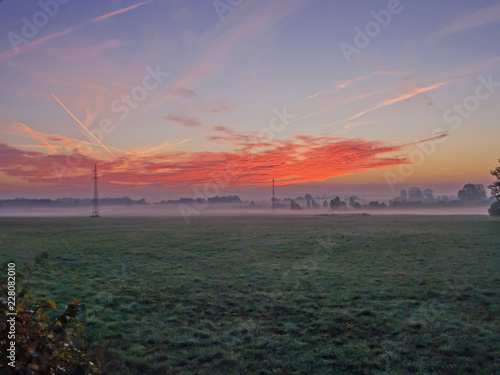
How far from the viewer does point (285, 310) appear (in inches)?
566

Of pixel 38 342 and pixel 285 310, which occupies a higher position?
pixel 38 342

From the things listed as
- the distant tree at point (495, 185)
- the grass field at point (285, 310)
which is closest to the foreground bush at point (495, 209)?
the distant tree at point (495, 185)

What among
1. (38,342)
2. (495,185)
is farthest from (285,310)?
(495,185)

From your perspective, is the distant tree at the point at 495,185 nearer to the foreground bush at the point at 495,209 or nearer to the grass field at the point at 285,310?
the foreground bush at the point at 495,209

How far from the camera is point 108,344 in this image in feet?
36.4

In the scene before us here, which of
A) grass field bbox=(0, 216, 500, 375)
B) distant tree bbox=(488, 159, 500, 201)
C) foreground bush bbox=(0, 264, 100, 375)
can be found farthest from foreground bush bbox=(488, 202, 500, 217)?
foreground bush bbox=(0, 264, 100, 375)

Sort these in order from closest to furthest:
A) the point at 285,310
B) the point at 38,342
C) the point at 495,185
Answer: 1. the point at 38,342
2. the point at 285,310
3. the point at 495,185

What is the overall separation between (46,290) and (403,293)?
17.9 m

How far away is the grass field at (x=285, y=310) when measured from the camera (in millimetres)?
10039

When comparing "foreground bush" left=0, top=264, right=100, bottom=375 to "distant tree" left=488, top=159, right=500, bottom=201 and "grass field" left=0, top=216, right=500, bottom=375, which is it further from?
"distant tree" left=488, top=159, right=500, bottom=201

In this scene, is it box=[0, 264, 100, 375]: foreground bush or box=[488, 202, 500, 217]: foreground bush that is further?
box=[488, 202, 500, 217]: foreground bush

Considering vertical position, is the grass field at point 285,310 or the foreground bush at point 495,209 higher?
the foreground bush at point 495,209

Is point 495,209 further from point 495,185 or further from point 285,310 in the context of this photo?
point 285,310

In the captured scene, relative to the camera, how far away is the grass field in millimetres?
10039
